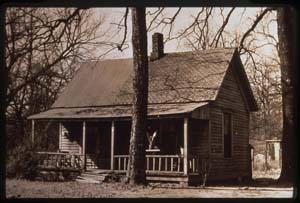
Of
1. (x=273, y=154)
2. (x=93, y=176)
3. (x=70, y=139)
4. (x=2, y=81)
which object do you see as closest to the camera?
(x=2, y=81)

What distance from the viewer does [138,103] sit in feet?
30.4

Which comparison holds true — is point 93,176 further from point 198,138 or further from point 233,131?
point 233,131

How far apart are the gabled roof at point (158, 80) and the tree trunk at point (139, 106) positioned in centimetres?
13

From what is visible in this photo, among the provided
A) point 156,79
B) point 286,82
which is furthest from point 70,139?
point 286,82

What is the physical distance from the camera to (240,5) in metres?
8.16

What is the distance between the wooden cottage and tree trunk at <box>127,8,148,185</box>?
0.50ft

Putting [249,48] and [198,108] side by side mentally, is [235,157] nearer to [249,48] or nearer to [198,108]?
[198,108]

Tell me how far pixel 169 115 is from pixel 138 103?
1187 mm

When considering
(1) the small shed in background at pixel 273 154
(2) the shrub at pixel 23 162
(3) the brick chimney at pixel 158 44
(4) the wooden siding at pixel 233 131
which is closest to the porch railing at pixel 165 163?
(4) the wooden siding at pixel 233 131

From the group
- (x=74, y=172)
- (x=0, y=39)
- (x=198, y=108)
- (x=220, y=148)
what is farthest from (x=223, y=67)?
(x=0, y=39)

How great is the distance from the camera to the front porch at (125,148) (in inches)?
362

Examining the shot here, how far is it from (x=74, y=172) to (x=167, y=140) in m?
2.35

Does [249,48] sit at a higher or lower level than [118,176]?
higher

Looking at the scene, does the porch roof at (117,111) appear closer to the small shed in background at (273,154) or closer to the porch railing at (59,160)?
the porch railing at (59,160)
